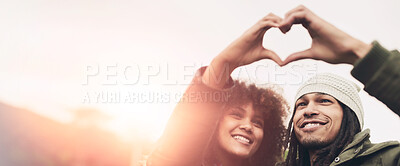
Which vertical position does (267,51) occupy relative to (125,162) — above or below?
above

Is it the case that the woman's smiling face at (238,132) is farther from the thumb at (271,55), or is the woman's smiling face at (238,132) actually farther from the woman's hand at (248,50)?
the thumb at (271,55)

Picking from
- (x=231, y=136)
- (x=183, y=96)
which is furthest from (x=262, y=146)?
(x=183, y=96)

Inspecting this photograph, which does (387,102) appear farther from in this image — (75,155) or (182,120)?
(75,155)

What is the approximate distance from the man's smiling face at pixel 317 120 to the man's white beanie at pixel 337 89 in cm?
6

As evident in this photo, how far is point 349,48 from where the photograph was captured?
70.6 inches

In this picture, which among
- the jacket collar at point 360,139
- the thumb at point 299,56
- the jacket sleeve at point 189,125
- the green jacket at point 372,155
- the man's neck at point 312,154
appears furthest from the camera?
the man's neck at point 312,154

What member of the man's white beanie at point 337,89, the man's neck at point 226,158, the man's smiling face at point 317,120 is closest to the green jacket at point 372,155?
the man's smiling face at point 317,120

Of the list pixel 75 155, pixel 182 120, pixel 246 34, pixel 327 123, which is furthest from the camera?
pixel 75 155

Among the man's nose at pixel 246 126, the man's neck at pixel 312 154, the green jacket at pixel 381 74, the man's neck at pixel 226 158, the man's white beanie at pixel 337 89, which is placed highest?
the green jacket at pixel 381 74

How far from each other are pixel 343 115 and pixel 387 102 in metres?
1.88

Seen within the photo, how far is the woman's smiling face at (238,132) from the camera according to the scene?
3590mm

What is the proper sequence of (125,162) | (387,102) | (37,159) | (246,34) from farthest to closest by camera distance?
(125,162)
(37,159)
(246,34)
(387,102)

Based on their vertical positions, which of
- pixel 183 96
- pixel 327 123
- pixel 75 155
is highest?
pixel 183 96

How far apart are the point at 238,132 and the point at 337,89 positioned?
1.27 metres
